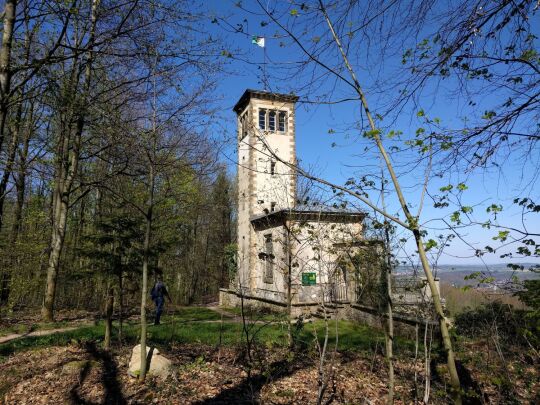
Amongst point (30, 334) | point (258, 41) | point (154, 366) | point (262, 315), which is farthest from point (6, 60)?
point (30, 334)

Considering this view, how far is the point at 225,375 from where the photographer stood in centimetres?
698

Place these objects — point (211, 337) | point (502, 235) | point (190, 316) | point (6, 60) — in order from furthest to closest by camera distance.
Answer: point (190, 316)
point (211, 337)
point (6, 60)
point (502, 235)

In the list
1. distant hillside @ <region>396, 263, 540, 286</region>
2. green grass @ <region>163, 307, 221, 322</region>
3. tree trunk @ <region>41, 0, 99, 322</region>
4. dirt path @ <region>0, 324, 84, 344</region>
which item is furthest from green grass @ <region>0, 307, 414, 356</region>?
distant hillside @ <region>396, 263, 540, 286</region>

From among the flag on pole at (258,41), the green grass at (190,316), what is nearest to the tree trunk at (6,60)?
the flag on pole at (258,41)

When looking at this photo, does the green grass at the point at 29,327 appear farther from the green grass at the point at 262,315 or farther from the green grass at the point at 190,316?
the green grass at the point at 262,315

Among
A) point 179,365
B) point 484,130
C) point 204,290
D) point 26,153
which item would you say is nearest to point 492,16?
point 484,130

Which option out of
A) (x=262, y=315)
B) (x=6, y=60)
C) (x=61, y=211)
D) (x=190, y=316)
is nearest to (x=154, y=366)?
(x=262, y=315)

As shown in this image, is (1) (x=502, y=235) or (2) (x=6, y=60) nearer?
(1) (x=502, y=235)

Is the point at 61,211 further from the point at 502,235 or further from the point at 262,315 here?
the point at 502,235

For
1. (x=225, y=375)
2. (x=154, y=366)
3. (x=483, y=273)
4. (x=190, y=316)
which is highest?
(x=483, y=273)

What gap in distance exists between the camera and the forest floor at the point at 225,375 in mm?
5926

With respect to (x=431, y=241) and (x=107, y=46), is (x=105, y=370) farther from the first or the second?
(x=431, y=241)

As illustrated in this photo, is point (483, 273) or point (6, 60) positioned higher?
point (6, 60)

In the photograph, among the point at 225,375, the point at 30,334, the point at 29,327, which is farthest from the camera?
the point at 29,327
